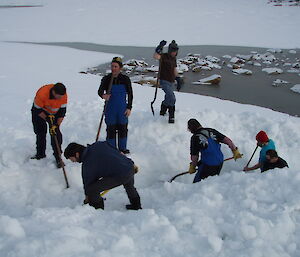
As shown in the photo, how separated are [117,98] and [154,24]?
24.5 m

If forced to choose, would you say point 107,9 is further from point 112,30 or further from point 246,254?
point 246,254

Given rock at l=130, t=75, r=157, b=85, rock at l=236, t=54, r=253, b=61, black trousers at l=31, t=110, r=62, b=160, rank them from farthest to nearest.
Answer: rock at l=236, t=54, r=253, b=61, rock at l=130, t=75, r=157, b=85, black trousers at l=31, t=110, r=62, b=160

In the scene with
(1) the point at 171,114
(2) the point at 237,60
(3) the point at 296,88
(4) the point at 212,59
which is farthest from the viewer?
(4) the point at 212,59

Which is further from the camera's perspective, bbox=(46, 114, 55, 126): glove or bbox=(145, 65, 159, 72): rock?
bbox=(145, 65, 159, 72): rock

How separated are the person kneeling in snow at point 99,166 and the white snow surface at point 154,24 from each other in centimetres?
1956

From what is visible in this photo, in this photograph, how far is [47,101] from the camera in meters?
4.71

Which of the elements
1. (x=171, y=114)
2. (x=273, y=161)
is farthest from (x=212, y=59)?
(x=273, y=161)

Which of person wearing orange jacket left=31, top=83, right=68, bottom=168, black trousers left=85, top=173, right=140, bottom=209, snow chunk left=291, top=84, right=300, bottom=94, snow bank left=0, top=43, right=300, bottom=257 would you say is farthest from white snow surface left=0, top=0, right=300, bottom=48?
black trousers left=85, top=173, right=140, bottom=209

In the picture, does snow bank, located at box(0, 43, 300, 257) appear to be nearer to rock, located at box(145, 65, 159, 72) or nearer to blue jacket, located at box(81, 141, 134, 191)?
blue jacket, located at box(81, 141, 134, 191)

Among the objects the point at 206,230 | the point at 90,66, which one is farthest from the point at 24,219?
the point at 90,66

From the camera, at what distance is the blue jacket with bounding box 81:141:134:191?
11.9ft

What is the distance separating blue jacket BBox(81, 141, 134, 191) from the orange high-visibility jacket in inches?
55.2

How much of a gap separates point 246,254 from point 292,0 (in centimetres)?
5375

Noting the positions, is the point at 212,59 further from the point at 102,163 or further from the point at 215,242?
the point at 215,242
